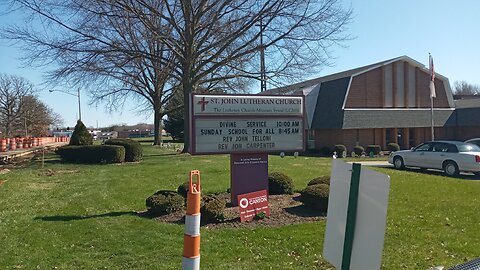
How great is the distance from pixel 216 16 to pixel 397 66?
22.0 meters

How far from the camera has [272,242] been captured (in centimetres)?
694

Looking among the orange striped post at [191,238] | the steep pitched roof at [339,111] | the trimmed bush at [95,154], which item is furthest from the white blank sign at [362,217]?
the steep pitched roof at [339,111]

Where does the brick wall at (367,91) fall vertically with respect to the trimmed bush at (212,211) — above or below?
above

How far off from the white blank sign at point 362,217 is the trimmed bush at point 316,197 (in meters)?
→ 5.73

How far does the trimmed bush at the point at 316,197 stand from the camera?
9078 millimetres

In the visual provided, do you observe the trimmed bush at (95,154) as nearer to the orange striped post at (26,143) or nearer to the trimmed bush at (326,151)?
the trimmed bush at (326,151)

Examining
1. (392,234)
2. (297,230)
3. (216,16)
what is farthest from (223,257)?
(216,16)

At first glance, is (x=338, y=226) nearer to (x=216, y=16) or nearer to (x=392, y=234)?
(x=392, y=234)

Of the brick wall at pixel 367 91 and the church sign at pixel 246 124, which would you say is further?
the brick wall at pixel 367 91

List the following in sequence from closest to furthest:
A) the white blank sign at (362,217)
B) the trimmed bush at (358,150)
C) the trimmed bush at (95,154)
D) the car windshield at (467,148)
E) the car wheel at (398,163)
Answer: the white blank sign at (362,217), the car windshield at (467,148), the car wheel at (398,163), the trimmed bush at (95,154), the trimmed bush at (358,150)

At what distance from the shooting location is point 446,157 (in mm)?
19594

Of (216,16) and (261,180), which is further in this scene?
(216,16)

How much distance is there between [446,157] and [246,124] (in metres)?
13.4

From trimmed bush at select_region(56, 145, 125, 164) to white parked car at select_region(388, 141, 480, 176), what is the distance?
1535cm
